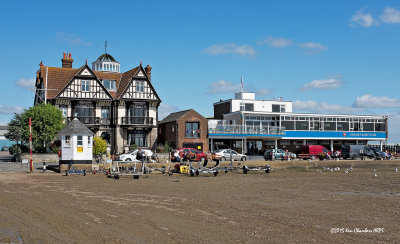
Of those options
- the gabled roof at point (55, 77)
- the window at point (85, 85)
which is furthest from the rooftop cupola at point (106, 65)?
the window at point (85, 85)

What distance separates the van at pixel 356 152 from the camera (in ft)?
175

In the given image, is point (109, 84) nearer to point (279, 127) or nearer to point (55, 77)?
point (55, 77)

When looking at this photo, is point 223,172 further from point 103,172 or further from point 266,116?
point 266,116

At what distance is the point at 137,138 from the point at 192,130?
7.01m

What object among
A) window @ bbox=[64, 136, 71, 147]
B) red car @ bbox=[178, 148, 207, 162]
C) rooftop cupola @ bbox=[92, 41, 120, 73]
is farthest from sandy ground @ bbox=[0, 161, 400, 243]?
rooftop cupola @ bbox=[92, 41, 120, 73]

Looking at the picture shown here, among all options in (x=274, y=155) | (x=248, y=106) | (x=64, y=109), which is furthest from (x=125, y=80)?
(x=274, y=155)

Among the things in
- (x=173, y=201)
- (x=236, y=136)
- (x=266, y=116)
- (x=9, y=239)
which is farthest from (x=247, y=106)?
(x=9, y=239)

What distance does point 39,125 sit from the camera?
4481 cm

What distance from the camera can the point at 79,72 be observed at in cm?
5228

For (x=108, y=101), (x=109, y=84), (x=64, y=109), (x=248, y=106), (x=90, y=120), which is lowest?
(x=90, y=120)

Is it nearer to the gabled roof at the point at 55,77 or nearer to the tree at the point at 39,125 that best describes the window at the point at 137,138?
the gabled roof at the point at 55,77

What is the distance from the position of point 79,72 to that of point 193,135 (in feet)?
52.0

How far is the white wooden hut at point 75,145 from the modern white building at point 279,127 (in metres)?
25.3

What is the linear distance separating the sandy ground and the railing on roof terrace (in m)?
36.9
